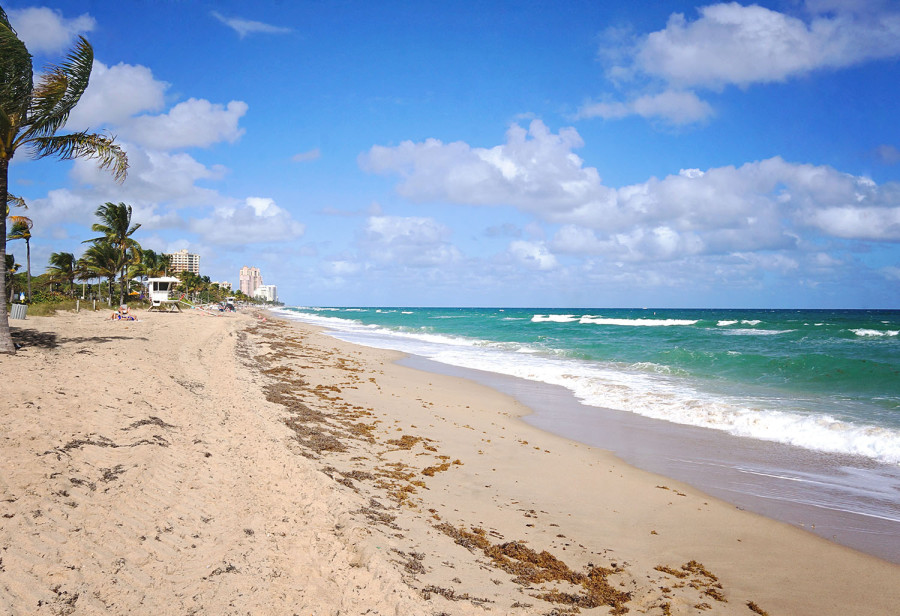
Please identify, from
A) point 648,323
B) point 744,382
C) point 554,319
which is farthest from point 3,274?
point 554,319

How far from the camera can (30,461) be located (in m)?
4.62

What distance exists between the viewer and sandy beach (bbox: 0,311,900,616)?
3590 mm

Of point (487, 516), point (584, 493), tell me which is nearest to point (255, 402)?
point (487, 516)

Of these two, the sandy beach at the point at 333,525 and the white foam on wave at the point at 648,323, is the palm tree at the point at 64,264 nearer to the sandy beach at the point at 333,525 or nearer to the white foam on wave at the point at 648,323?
the sandy beach at the point at 333,525

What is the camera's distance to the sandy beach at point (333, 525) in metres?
3.59

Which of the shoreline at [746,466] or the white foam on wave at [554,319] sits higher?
the white foam on wave at [554,319]

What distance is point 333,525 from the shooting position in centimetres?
475

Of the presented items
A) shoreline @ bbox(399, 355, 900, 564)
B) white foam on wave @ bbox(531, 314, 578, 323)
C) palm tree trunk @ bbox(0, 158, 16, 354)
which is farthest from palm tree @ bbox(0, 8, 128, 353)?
white foam on wave @ bbox(531, 314, 578, 323)

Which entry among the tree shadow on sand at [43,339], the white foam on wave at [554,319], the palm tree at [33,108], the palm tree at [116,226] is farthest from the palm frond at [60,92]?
the white foam on wave at [554,319]

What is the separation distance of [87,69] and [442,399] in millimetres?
11848

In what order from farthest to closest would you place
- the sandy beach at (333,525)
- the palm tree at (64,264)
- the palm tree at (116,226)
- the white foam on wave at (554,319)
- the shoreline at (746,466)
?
the white foam on wave at (554,319)
the palm tree at (64,264)
the palm tree at (116,226)
the shoreline at (746,466)
the sandy beach at (333,525)

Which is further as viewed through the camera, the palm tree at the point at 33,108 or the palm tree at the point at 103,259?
the palm tree at the point at 103,259

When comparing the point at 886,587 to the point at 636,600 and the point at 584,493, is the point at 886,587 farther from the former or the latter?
the point at 584,493

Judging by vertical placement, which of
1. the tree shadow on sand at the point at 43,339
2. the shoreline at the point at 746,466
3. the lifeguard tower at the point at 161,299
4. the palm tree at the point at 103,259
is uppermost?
the palm tree at the point at 103,259
